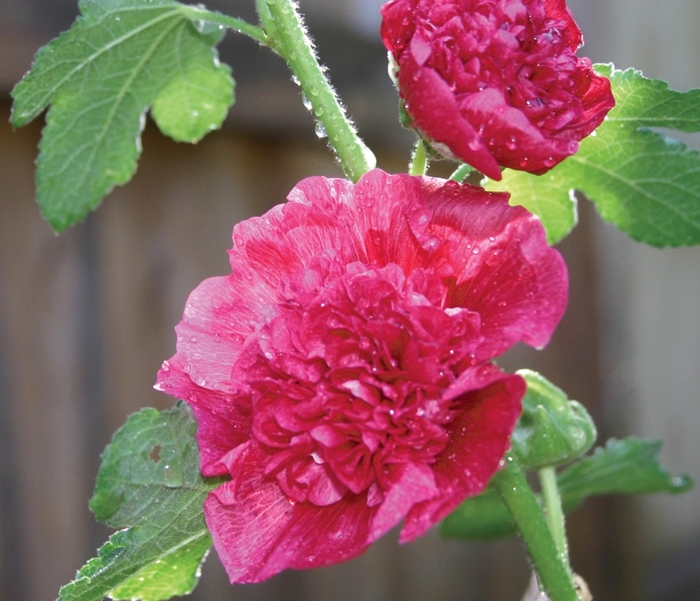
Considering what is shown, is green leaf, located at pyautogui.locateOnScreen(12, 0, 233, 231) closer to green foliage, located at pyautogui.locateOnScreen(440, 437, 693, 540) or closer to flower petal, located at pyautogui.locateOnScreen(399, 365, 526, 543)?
flower petal, located at pyautogui.locateOnScreen(399, 365, 526, 543)

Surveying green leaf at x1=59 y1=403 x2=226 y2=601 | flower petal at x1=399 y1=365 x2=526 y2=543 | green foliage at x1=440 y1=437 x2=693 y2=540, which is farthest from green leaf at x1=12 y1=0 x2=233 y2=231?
green foliage at x1=440 y1=437 x2=693 y2=540

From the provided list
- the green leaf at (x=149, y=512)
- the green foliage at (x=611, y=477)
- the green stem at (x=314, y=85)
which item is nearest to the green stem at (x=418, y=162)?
the green stem at (x=314, y=85)

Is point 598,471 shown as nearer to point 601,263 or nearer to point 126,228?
point 126,228

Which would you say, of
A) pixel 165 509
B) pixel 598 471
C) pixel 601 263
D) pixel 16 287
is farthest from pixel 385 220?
pixel 601 263

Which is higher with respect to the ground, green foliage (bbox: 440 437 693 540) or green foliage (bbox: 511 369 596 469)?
green foliage (bbox: 511 369 596 469)

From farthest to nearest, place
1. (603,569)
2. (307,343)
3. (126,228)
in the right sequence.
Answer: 1. (603,569)
2. (126,228)
3. (307,343)

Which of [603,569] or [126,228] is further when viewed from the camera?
[603,569]

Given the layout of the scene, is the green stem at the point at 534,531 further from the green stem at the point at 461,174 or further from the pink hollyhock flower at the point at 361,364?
the green stem at the point at 461,174
